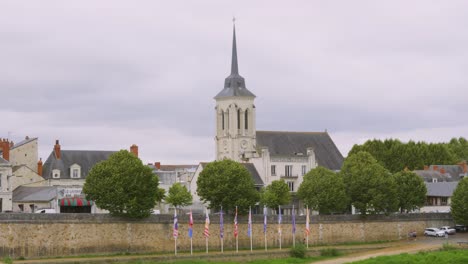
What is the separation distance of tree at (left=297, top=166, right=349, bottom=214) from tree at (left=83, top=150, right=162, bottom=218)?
63.5ft

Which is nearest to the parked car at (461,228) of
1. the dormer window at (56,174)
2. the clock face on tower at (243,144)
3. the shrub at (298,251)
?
the shrub at (298,251)

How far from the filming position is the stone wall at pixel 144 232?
6456cm

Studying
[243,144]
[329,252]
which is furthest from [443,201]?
[329,252]

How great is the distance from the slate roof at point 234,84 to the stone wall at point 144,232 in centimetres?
2608

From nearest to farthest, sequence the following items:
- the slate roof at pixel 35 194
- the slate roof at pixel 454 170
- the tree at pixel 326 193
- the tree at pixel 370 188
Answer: the slate roof at pixel 35 194
the tree at pixel 326 193
the tree at pixel 370 188
the slate roof at pixel 454 170

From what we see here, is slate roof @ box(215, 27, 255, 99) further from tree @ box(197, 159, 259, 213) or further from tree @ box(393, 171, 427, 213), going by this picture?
tree @ box(197, 159, 259, 213)

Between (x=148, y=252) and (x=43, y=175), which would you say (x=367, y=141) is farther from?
(x=148, y=252)

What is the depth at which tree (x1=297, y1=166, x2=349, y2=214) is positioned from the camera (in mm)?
82938

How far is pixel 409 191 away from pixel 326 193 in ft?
40.8

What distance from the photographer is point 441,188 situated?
331ft

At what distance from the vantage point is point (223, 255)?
6981 centimetres

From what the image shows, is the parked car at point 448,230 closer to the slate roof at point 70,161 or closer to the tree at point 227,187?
the tree at point 227,187

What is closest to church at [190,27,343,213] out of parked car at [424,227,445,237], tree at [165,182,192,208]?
tree at [165,182,192,208]

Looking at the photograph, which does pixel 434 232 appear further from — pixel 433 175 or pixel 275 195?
pixel 433 175
